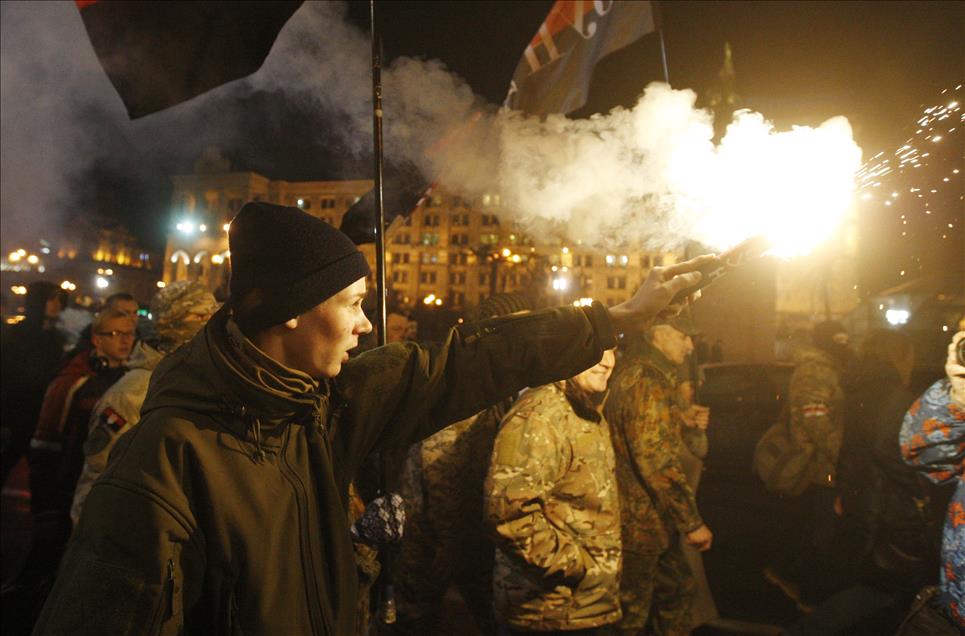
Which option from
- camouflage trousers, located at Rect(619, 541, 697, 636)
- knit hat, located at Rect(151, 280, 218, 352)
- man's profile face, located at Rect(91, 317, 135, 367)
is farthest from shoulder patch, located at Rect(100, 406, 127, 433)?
camouflage trousers, located at Rect(619, 541, 697, 636)

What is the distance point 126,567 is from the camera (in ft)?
4.60

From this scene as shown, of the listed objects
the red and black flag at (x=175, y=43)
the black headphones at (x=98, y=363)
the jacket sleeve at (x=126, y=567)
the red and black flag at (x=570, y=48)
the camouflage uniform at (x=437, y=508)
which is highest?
the red and black flag at (x=570, y=48)

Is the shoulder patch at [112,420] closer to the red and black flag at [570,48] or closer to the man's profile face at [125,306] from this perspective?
the man's profile face at [125,306]

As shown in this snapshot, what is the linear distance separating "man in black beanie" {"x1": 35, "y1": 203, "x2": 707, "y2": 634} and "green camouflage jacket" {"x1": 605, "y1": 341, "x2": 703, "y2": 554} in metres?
2.17

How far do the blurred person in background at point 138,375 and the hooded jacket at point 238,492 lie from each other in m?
1.54

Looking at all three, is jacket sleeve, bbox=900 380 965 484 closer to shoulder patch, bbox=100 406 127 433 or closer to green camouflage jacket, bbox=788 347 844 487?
green camouflage jacket, bbox=788 347 844 487

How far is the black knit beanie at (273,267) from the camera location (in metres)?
1.92

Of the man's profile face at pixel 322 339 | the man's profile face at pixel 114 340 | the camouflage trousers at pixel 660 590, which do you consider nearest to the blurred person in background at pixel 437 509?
the camouflage trousers at pixel 660 590

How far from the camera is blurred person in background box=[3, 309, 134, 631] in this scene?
4746 mm

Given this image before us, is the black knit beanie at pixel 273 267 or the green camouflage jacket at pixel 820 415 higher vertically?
the black knit beanie at pixel 273 267

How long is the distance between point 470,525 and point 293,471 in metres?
3.00

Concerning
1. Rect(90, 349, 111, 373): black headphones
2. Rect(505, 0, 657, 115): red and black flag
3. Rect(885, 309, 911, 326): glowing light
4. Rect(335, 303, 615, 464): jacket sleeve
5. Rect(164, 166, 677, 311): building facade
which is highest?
Rect(164, 166, 677, 311): building facade

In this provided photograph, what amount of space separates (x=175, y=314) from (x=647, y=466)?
3650 millimetres

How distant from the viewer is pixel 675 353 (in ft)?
17.6
